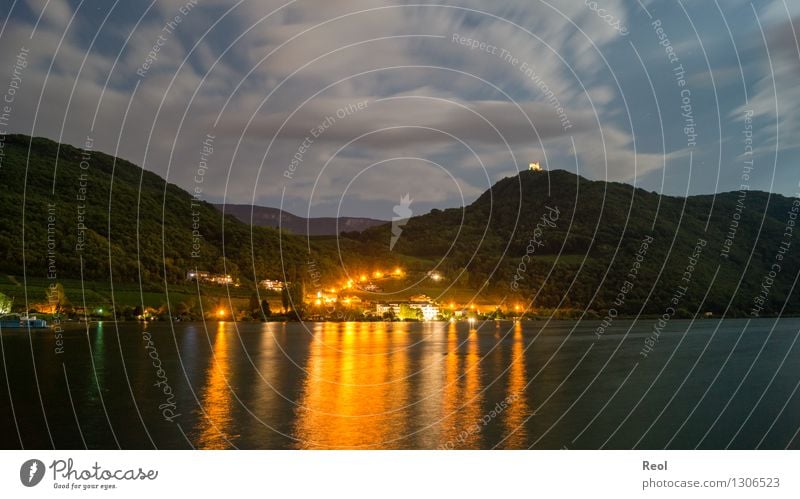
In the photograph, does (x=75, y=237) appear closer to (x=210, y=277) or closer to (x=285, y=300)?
(x=210, y=277)

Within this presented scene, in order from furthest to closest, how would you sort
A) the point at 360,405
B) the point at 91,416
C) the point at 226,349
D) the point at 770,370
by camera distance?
the point at 226,349
the point at 770,370
the point at 360,405
the point at 91,416

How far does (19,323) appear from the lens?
397ft

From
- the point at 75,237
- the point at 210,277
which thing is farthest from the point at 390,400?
the point at 210,277

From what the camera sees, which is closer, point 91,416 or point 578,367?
point 91,416

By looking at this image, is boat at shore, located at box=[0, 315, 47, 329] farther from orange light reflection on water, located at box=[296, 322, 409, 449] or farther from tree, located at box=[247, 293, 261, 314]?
orange light reflection on water, located at box=[296, 322, 409, 449]

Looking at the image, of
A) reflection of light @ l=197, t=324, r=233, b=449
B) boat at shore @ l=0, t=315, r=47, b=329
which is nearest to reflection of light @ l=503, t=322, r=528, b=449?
reflection of light @ l=197, t=324, r=233, b=449

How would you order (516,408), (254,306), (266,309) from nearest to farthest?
(516,408)
(254,306)
(266,309)

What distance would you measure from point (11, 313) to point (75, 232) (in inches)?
1648

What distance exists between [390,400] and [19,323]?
100923 millimetres
